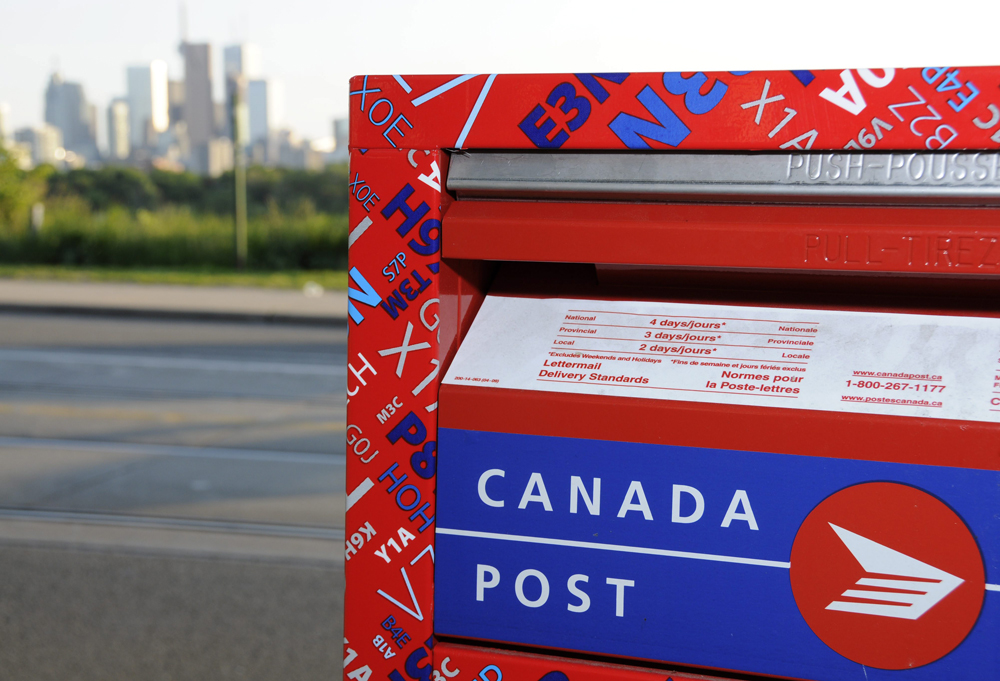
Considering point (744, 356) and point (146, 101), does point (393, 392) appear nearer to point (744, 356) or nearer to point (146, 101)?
point (744, 356)

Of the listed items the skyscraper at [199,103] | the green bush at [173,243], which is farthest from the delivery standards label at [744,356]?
the skyscraper at [199,103]

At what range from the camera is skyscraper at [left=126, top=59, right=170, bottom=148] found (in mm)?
79125

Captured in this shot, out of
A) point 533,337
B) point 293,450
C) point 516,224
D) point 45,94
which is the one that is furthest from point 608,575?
point 45,94

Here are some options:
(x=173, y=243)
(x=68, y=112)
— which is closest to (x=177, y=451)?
(x=173, y=243)

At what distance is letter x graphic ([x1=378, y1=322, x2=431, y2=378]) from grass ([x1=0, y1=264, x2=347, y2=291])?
15043mm

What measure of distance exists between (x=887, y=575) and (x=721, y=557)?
22 cm

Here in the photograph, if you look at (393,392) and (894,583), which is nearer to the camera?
(894,583)

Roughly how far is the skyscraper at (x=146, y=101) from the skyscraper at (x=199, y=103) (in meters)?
17.4

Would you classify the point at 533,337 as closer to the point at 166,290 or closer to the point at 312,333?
the point at 312,333

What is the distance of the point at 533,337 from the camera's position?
1.43m

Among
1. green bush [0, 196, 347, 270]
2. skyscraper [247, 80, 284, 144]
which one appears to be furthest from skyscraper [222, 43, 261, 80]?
green bush [0, 196, 347, 270]

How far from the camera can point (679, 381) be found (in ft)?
4.37

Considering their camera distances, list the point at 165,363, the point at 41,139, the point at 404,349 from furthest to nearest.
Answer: the point at 41,139, the point at 165,363, the point at 404,349

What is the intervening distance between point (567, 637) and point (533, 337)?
459 millimetres
